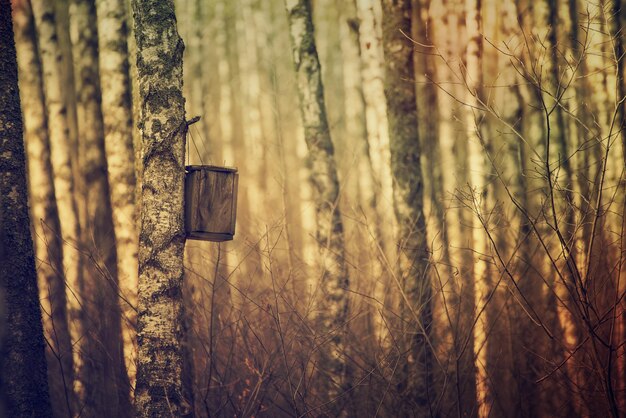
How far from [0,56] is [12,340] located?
6.49ft

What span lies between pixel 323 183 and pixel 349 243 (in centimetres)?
266

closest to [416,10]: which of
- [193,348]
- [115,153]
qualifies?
[115,153]

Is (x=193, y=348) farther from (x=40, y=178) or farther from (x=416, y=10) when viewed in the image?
(x=416, y=10)

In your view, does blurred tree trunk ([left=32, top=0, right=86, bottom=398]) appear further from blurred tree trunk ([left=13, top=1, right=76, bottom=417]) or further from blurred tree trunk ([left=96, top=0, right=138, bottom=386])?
blurred tree trunk ([left=96, top=0, right=138, bottom=386])

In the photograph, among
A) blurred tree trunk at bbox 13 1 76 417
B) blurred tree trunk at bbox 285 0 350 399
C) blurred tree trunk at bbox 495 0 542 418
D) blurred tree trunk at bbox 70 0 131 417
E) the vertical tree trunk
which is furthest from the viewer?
blurred tree trunk at bbox 13 1 76 417

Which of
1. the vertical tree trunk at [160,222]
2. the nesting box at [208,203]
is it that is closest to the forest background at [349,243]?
the vertical tree trunk at [160,222]

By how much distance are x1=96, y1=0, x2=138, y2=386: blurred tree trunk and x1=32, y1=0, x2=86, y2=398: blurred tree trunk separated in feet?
2.92

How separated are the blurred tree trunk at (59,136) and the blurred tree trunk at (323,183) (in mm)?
2896

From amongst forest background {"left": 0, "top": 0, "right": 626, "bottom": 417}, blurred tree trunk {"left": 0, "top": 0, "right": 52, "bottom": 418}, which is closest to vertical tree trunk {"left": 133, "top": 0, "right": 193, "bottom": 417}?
forest background {"left": 0, "top": 0, "right": 626, "bottom": 417}

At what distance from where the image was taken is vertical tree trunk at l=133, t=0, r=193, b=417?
367 centimetres

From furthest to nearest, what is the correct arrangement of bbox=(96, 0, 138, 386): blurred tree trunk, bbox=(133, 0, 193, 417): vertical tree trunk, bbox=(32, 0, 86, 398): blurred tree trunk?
bbox=(32, 0, 86, 398): blurred tree trunk
bbox=(96, 0, 138, 386): blurred tree trunk
bbox=(133, 0, 193, 417): vertical tree trunk

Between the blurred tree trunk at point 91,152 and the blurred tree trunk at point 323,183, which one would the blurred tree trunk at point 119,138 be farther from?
the blurred tree trunk at point 323,183

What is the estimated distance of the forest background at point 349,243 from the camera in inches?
174

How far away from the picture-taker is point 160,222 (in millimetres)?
3691
